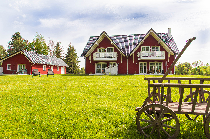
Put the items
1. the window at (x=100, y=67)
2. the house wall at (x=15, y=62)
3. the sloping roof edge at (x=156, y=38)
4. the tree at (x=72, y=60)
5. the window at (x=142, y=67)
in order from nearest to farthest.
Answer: the sloping roof edge at (x=156, y=38) → the window at (x=142, y=67) → the window at (x=100, y=67) → the house wall at (x=15, y=62) → the tree at (x=72, y=60)

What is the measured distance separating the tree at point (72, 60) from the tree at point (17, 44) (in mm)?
22589

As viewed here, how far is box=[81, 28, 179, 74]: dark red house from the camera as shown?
95.8 ft

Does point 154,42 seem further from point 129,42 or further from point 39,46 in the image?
point 39,46

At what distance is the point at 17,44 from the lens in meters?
69.3

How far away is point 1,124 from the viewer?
4.71 meters

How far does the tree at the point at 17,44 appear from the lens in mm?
69375

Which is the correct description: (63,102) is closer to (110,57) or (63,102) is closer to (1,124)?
(1,124)

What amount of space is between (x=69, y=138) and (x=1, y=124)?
243cm

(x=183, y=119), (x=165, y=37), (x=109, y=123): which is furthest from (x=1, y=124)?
(x=165, y=37)

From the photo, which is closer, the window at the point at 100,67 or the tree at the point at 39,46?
the window at the point at 100,67

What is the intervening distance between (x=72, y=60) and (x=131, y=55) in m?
34.5

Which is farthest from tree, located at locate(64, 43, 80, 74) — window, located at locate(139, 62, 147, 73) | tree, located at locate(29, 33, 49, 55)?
window, located at locate(139, 62, 147, 73)

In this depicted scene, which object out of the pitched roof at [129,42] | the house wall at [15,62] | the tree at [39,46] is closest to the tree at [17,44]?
the tree at [39,46]

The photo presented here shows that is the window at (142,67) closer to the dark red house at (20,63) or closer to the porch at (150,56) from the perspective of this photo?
the porch at (150,56)
